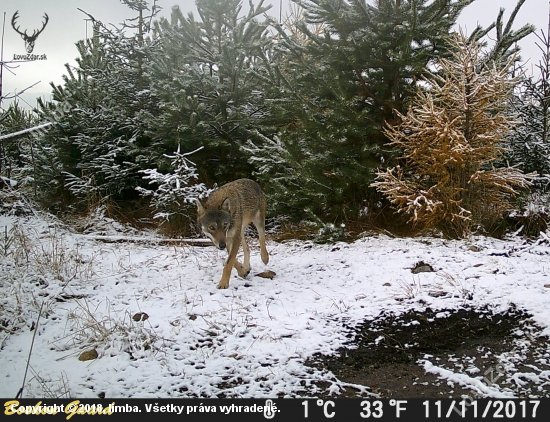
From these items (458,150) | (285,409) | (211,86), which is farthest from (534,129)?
(285,409)

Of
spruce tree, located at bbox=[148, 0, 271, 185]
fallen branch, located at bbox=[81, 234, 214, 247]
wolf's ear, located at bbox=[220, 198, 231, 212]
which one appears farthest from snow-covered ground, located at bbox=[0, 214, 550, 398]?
spruce tree, located at bbox=[148, 0, 271, 185]

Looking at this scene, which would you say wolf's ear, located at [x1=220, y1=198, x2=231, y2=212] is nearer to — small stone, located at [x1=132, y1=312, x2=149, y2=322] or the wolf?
the wolf

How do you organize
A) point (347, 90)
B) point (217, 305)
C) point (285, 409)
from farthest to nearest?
point (347, 90) → point (217, 305) → point (285, 409)

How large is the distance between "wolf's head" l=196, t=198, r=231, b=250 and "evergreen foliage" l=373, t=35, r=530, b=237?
2933 mm

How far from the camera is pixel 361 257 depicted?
730cm

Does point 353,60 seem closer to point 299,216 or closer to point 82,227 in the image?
point 299,216

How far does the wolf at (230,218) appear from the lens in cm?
629

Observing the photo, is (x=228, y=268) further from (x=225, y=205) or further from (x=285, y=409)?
(x=285, y=409)

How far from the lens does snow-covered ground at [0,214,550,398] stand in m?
3.79

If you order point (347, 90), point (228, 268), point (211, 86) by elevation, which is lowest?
point (228, 268)

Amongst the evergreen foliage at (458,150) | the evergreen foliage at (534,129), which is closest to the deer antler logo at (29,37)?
the evergreen foliage at (458,150)

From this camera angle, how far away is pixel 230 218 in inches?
258

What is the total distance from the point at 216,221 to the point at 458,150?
171 inches

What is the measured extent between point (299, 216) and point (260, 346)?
5.37m
